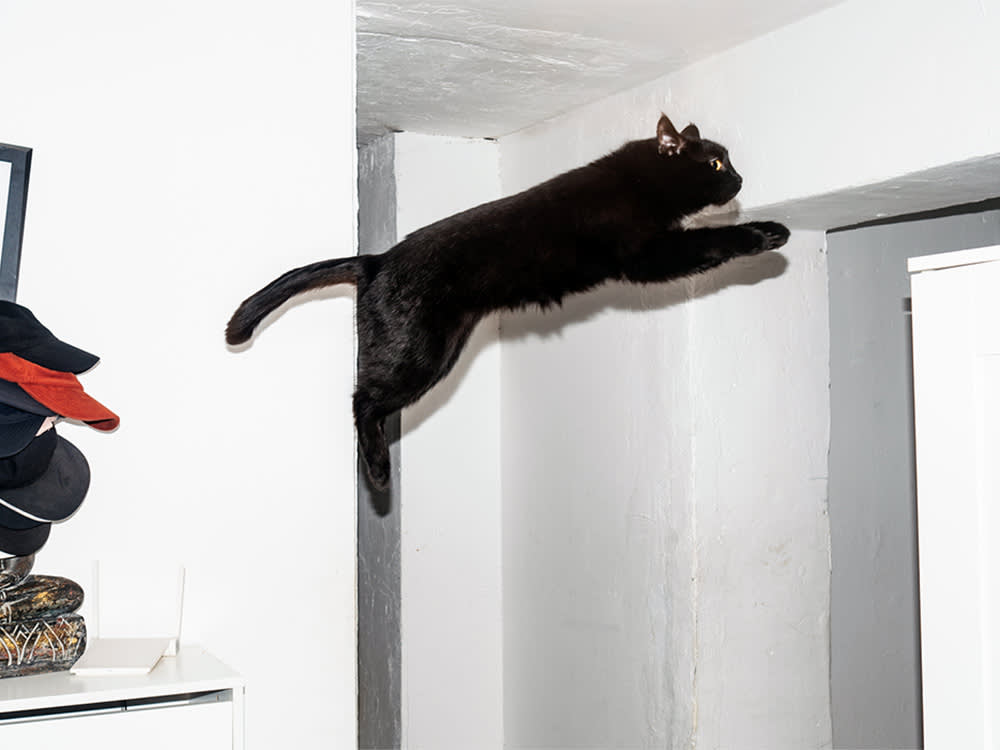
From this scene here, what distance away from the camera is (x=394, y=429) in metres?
2.96

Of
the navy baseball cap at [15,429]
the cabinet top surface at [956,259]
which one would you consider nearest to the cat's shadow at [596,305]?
the cabinet top surface at [956,259]

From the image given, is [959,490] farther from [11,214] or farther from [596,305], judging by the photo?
[596,305]

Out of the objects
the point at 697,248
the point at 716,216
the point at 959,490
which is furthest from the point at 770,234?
the point at 959,490

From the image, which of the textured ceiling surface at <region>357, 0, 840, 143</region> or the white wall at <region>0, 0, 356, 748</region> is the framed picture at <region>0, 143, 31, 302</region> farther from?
the textured ceiling surface at <region>357, 0, 840, 143</region>

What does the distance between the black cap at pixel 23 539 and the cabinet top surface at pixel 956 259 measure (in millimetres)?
1335

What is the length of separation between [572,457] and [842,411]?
2.33ft

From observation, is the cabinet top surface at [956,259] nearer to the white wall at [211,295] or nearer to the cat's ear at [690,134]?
the cat's ear at [690,134]

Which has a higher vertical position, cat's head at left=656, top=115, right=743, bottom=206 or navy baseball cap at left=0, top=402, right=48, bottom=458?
cat's head at left=656, top=115, right=743, bottom=206

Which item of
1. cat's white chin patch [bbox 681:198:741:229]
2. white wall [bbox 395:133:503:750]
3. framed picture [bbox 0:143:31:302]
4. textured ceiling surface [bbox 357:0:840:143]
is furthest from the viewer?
white wall [bbox 395:133:503:750]

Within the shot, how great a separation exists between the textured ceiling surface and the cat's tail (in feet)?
1.83

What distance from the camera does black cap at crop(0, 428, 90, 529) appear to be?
5.12ft

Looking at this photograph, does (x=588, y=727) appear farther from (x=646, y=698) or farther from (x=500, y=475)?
(x=500, y=475)

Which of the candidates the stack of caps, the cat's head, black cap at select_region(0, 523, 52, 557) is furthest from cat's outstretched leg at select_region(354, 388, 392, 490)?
the cat's head

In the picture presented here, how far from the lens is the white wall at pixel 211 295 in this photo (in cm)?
180
